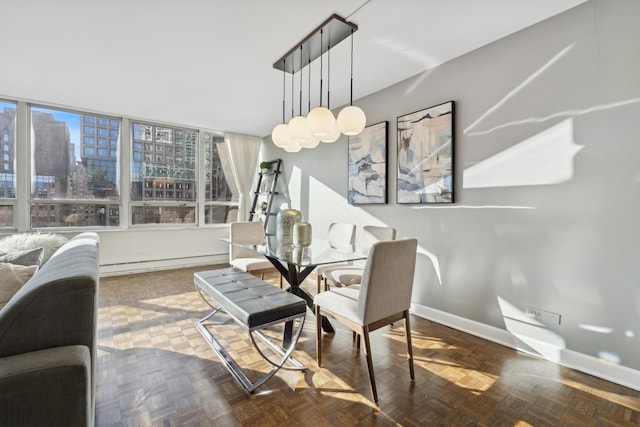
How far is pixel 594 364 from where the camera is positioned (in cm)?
192

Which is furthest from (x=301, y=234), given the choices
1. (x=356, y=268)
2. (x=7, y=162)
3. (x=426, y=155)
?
(x=7, y=162)

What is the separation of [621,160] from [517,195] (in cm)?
61

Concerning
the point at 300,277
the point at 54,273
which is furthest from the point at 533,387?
the point at 54,273

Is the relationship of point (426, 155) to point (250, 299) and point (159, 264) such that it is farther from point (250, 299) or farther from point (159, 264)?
point (159, 264)

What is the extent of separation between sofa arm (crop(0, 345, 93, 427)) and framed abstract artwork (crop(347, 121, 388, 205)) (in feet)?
9.59

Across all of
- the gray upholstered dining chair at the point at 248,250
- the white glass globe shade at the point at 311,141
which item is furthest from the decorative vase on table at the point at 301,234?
the white glass globe shade at the point at 311,141

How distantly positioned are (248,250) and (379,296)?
1.83 metres

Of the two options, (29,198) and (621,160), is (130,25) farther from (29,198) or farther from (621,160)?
(621,160)

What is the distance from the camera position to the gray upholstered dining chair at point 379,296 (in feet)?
5.51

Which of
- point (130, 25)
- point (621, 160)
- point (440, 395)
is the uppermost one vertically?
point (130, 25)

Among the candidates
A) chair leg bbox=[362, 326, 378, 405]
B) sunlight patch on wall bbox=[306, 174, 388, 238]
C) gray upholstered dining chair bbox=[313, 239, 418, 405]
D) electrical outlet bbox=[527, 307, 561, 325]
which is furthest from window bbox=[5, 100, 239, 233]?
electrical outlet bbox=[527, 307, 561, 325]

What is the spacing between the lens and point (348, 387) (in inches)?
70.3

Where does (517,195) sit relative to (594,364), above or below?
above

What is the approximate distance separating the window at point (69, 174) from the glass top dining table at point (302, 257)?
3.32m
